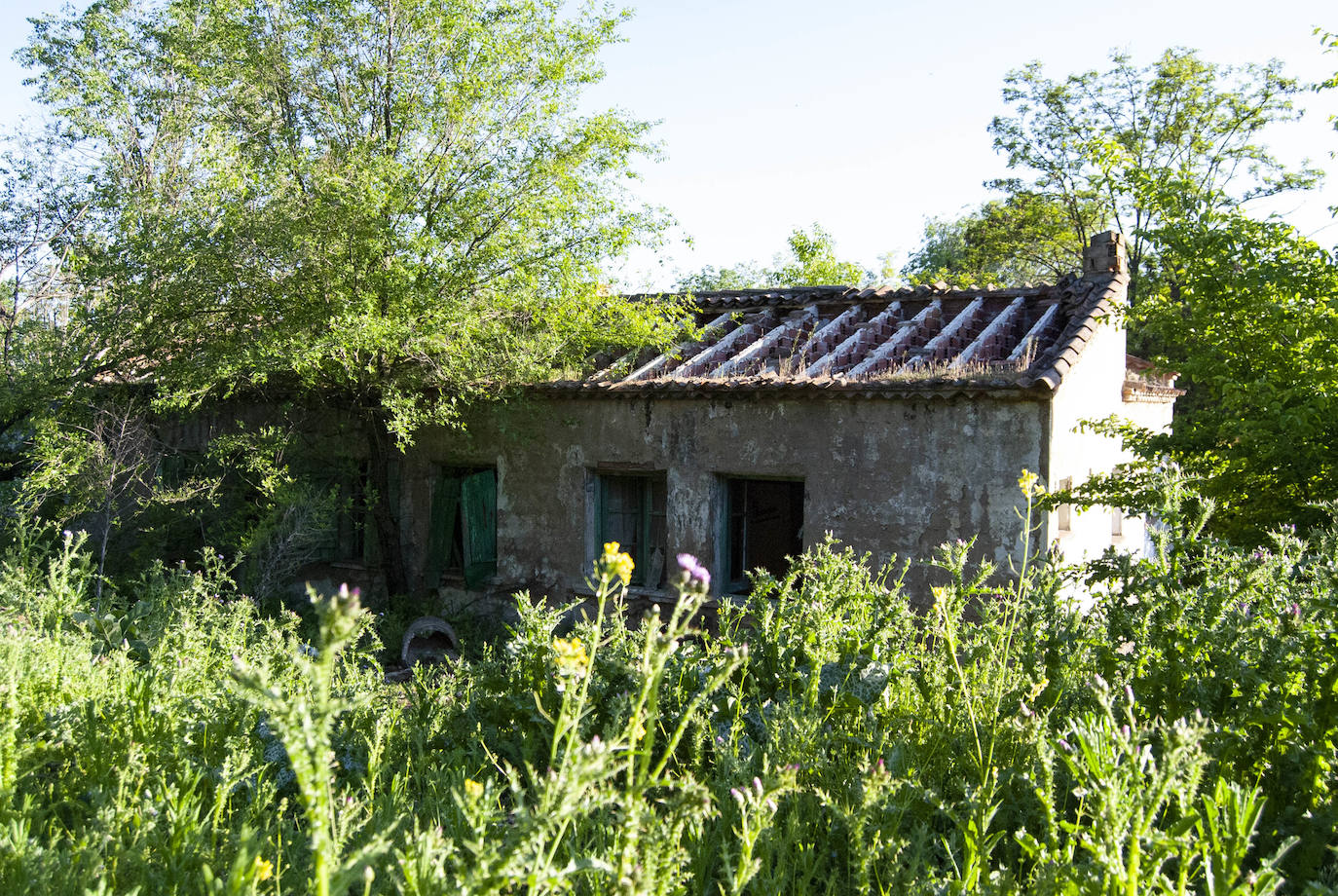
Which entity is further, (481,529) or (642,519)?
(481,529)

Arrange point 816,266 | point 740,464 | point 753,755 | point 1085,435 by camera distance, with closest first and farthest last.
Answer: point 753,755 < point 1085,435 < point 740,464 < point 816,266

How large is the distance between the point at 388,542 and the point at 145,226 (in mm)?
4522

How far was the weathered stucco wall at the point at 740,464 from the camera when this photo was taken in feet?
27.1

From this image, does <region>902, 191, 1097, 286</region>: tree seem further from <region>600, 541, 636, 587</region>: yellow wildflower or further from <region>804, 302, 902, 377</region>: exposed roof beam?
<region>600, 541, 636, 587</region>: yellow wildflower

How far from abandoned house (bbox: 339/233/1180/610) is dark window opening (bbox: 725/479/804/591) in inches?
1.0

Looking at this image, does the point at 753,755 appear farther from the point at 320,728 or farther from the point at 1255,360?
the point at 1255,360

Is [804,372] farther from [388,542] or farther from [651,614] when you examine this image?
[651,614]

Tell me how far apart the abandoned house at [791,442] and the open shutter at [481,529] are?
0.02 meters

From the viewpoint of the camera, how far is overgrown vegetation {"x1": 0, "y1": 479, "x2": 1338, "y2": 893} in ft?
6.57

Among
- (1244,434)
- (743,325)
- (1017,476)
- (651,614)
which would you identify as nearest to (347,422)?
(743,325)

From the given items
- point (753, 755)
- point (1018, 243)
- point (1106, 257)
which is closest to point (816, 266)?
point (1018, 243)

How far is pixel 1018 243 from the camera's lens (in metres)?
27.6

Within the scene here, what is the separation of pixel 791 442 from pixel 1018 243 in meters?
21.4

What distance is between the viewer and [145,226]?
9773mm
